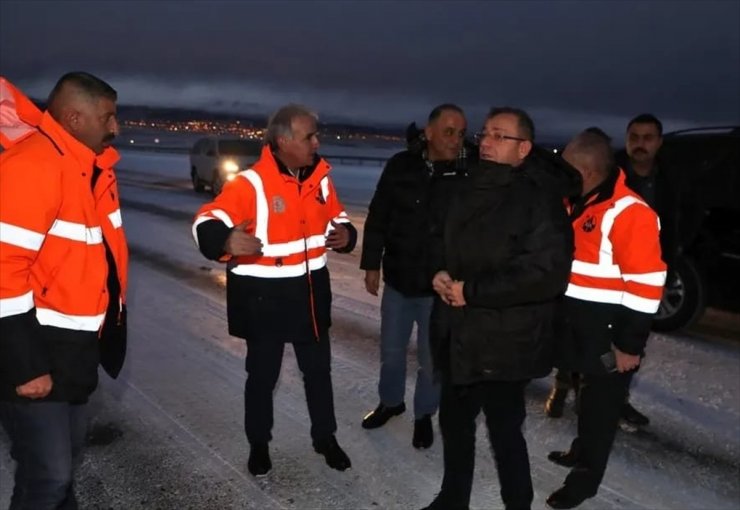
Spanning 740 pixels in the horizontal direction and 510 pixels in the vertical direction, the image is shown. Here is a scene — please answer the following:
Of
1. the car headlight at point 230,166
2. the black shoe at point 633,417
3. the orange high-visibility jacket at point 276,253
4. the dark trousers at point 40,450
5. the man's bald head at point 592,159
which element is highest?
the man's bald head at point 592,159

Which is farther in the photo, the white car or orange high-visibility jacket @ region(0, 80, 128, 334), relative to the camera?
the white car

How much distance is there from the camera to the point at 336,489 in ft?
11.8

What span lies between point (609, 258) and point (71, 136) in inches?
97.4

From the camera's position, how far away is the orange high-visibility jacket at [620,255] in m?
3.08

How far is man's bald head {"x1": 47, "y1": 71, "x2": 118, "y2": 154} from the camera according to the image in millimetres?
2453

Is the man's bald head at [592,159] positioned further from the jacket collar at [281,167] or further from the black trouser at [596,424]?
the jacket collar at [281,167]

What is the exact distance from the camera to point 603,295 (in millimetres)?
3256

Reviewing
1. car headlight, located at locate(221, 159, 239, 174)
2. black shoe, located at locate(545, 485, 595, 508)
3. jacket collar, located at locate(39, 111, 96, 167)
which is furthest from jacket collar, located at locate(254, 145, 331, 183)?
car headlight, located at locate(221, 159, 239, 174)

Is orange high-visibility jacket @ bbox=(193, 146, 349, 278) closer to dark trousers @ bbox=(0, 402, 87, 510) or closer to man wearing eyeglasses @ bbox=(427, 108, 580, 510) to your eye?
man wearing eyeglasses @ bbox=(427, 108, 580, 510)

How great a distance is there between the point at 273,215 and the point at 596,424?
2.03m

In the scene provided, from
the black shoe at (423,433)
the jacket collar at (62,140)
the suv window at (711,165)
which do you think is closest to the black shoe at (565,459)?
the black shoe at (423,433)

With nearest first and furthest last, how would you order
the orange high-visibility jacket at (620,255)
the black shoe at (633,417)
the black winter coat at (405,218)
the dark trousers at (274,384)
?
the orange high-visibility jacket at (620,255) → the dark trousers at (274,384) → the black winter coat at (405,218) → the black shoe at (633,417)

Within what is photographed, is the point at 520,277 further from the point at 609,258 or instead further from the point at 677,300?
the point at 677,300

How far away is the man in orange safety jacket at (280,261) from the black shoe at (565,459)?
1.26 metres
